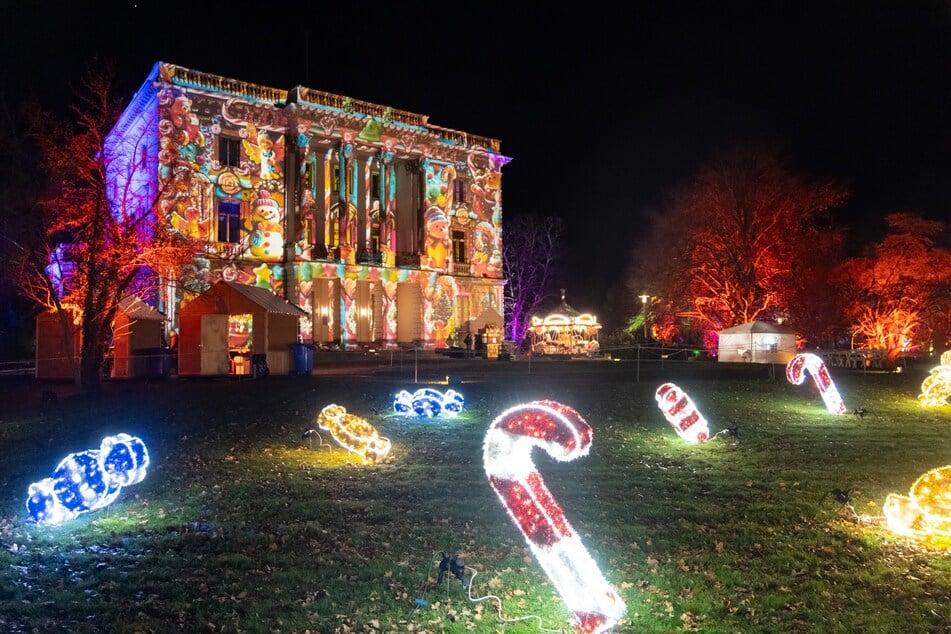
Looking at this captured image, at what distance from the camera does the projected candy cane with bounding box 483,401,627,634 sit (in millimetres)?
4707

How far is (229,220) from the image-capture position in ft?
128

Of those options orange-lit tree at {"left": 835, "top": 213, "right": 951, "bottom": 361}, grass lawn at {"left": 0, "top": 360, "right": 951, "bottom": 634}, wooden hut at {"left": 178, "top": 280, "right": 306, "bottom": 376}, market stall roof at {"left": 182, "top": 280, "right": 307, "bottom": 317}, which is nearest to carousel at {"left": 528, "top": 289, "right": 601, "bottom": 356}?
orange-lit tree at {"left": 835, "top": 213, "right": 951, "bottom": 361}

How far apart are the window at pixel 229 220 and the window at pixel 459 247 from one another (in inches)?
591

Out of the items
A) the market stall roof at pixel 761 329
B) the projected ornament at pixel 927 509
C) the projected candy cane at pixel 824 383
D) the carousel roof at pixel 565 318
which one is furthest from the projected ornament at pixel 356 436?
the carousel roof at pixel 565 318

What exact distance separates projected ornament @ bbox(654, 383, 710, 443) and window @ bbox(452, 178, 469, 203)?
119ft

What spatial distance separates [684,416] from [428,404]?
5437 millimetres

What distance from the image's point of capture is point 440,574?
208 inches

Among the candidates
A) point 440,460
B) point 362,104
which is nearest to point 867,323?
point 362,104

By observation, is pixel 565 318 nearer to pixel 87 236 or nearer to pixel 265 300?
pixel 265 300

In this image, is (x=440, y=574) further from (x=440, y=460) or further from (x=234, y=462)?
(x=234, y=462)

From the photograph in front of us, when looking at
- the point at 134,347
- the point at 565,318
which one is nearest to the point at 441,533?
the point at 134,347

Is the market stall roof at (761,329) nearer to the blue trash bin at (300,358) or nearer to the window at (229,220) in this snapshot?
the blue trash bin at (300,358)

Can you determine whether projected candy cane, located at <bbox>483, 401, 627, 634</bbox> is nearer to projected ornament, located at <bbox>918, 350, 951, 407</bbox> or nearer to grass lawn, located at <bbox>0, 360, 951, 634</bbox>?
grass lawn, located at <bbox>0, 360, 951, 634</bbox>

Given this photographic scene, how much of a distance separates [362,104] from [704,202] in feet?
72.8
